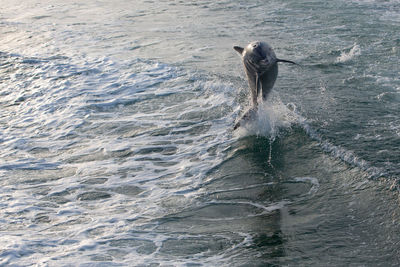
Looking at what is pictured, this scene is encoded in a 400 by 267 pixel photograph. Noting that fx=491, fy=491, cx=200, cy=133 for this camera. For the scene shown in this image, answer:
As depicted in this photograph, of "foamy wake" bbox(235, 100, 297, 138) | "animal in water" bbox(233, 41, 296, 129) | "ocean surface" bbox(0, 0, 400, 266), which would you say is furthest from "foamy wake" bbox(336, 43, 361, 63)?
"animal in water" bbox(233, 41, 296, 129)

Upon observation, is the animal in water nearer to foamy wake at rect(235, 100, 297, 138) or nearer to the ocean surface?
foamy wake at rect(235, 100, 297, 138)

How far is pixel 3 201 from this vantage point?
7914 mm

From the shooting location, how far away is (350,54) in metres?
13.2

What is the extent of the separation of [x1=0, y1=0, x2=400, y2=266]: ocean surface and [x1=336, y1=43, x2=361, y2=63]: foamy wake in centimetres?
6

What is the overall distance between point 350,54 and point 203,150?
6070 mm

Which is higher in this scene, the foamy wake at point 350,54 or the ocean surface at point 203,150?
the foamy wake at point 350,54

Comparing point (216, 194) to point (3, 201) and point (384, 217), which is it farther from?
point (3, 201)

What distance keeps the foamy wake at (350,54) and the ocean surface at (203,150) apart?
0.06 meters

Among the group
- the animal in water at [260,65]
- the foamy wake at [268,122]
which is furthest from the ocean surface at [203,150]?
the animal in water at [260,65]

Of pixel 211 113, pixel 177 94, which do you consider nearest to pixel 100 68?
pixel 177 94

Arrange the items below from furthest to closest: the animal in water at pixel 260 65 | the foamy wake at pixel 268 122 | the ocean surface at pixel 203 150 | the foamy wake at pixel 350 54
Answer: the foamy wake at pixel 350 54
the foamy wake at pixel 268 122
the animal in water at pixel 260 65
the ocean surface at pixel 203 150

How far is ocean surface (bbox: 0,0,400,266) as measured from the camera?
6414 millimetres

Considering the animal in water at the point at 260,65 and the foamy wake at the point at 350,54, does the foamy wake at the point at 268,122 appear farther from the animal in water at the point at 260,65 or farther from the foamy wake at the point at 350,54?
the foamy wake at the point at 350,54

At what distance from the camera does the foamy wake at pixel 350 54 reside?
507 inches
